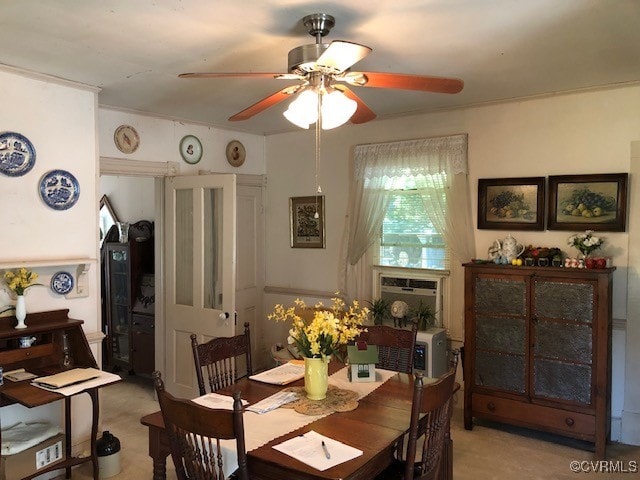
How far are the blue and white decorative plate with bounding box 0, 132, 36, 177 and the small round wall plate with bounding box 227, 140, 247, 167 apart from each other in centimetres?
205

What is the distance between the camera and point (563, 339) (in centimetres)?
342

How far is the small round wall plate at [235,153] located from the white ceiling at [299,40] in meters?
1.32

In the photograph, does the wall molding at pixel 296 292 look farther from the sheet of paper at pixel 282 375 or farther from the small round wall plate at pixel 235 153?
the sheet of paper at pixel 282 375

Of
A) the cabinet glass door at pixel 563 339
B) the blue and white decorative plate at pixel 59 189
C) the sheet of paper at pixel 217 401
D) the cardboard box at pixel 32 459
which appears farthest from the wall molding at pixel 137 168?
the cabinet glass door at pixel 563 339

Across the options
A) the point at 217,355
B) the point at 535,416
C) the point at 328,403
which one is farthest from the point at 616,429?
the point at 217,355

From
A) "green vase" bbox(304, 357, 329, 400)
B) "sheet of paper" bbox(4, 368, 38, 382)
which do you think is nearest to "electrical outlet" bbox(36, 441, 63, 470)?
"sheet of paper" bbox(4, 368, 38, 382)

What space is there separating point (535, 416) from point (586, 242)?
1.28 meters

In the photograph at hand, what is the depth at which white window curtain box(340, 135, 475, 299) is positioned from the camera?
411cm

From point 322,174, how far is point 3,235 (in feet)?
9.18

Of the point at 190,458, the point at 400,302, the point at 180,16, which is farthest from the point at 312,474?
the point at 400,302

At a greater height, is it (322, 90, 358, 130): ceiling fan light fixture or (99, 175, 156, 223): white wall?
(322, 90, 358, 130): ceiling fan light fixture

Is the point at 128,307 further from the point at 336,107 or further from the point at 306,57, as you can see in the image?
the point at 306,57

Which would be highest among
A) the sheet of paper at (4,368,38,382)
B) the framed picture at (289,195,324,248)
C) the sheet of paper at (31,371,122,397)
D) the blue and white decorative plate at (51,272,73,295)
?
the framed picture at (289,195,324,248)

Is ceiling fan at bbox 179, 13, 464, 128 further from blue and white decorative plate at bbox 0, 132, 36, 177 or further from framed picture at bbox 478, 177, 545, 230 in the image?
framed picture at bbox 478, 177, 545, 230
